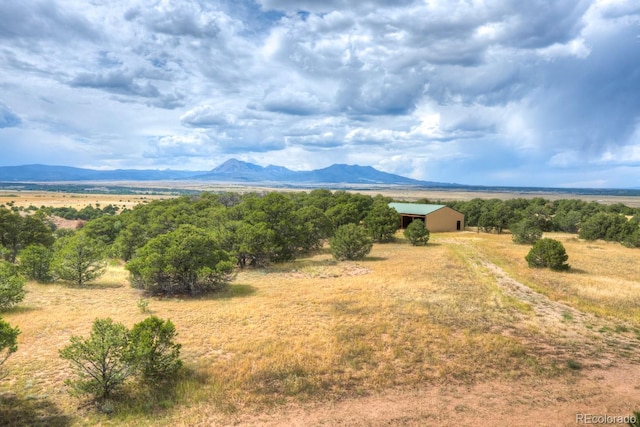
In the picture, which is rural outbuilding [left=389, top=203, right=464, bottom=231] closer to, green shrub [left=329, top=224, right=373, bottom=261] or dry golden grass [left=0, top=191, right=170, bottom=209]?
green shrub [left=329, top=224, right=373, bottom=261]

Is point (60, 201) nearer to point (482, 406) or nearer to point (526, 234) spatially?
point (526, 234)

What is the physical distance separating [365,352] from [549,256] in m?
25.1

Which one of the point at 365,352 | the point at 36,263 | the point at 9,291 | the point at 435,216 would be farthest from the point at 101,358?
the point at 435,216

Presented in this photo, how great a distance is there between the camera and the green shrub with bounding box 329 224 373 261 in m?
38.8

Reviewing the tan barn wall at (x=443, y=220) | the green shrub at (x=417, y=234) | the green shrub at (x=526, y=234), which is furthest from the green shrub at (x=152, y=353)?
the tan barn wall at (x=443, y=220)

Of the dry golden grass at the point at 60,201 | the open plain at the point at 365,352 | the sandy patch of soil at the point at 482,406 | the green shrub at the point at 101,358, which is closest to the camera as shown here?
the sandy patch of soil at the point at 482,406

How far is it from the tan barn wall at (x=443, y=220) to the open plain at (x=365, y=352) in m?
32.7

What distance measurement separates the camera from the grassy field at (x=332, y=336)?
37.5 feet

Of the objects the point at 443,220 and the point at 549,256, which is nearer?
A: the point at 549,256

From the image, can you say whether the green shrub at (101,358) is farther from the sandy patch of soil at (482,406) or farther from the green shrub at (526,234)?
the green shrub at (526,234)

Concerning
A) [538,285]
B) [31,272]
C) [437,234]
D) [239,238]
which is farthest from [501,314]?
[437,234]

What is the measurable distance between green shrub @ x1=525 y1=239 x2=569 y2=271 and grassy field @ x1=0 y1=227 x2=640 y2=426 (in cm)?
241

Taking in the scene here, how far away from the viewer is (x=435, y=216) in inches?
2418

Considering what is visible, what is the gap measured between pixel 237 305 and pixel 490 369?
13.6 m
